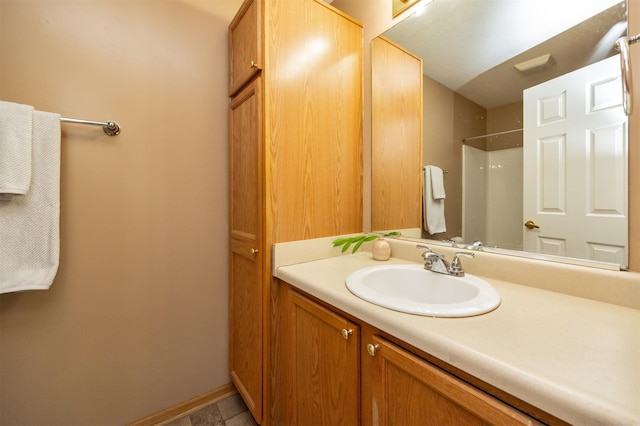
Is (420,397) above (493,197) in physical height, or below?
below

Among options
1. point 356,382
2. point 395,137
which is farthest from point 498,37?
point 356,382

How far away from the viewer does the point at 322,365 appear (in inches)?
33.4

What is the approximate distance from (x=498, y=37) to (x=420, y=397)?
121 centimetres

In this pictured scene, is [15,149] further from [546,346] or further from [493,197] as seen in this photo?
[493,197]

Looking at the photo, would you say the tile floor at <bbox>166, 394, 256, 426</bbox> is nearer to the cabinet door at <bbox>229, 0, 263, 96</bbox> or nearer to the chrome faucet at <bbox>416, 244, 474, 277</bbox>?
the chrome faucet at <bbox>416, 244, 474, 277</bbox>

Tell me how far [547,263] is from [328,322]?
0.71 m

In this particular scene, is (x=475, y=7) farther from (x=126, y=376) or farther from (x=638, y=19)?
(x=126, y=376)

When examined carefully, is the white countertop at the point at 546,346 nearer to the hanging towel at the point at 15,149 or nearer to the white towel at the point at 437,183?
the white towel at the point at 437,183

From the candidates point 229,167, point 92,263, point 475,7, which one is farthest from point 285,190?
point 475,7

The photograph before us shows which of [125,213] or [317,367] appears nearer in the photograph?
[317,367]

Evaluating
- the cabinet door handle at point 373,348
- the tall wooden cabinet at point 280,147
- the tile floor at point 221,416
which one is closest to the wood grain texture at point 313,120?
the tall wooden cabinet at point 280,147

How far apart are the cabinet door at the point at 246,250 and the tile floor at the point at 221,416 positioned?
136mm

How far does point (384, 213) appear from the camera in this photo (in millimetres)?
1364

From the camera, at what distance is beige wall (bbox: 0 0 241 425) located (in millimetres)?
1019
